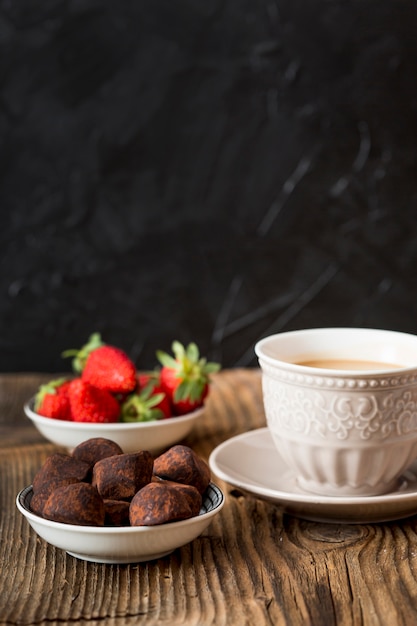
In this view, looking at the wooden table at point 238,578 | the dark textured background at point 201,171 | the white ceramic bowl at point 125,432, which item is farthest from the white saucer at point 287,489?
the dark textured background at point 201,171

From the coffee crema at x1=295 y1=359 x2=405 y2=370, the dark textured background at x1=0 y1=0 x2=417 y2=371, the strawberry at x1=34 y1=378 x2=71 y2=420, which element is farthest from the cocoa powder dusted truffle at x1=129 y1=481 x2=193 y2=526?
the dark textured background at x1=0 y1=0 x2=417 y2=371

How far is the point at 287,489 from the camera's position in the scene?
96cm

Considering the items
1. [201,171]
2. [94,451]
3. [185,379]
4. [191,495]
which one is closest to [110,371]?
[185,379]

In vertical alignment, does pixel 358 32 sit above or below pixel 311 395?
above

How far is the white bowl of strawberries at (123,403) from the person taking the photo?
1.11 metres

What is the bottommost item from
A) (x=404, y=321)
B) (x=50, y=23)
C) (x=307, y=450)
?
(x=404, y=321)

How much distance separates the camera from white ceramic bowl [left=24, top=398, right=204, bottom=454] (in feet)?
3.60

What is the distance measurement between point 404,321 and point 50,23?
1058 mm

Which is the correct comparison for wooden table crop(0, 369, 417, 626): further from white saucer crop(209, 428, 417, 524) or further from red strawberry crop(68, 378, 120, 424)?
red strawberry crop(68, 378, 120, 424)

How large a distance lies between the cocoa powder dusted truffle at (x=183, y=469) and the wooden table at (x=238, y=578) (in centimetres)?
7

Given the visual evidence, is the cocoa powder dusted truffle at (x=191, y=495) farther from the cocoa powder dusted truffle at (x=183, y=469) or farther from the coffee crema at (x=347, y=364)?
the coffee crema at (x=347, y=364)

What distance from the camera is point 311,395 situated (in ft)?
2.87

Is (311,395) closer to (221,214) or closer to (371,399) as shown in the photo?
(371,399)

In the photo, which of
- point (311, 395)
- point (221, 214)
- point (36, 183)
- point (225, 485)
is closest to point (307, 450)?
point (311, 395)
